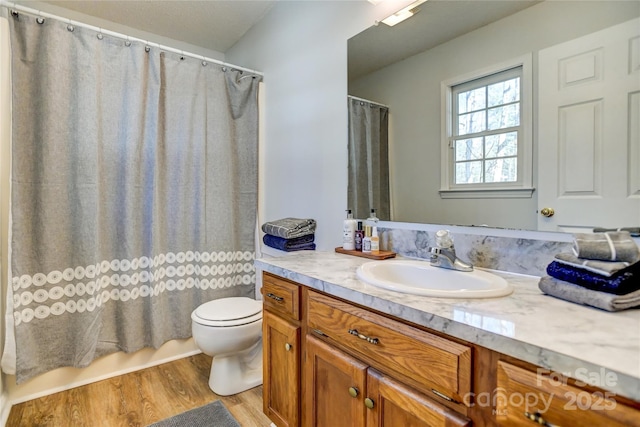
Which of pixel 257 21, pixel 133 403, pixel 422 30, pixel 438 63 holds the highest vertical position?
pixel 257 21

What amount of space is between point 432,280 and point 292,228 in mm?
902

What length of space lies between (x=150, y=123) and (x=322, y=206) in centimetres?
125

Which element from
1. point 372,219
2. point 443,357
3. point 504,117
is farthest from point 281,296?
point 504,117

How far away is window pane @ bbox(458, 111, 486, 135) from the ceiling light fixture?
55 cm

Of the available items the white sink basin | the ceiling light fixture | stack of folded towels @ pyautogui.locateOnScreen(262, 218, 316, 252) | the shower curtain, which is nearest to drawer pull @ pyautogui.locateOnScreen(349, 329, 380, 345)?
the white sink basin

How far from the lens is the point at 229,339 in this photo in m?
1.76

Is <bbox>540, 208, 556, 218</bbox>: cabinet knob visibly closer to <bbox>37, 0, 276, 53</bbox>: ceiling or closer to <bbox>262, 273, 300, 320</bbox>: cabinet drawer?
<bbox>262, 273, 300, 320</bbox>: cabinet drawer

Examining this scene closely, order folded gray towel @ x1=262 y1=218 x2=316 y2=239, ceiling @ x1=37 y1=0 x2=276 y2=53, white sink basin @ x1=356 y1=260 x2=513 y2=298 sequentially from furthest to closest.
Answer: ceiling @ x1=37 y1=0 x2=276 y2=53, folded gray towel @ x1=262 y1=218 x2=316 y2=239, white sink basin @ x1=356 y1=260 x2=513 y2=298

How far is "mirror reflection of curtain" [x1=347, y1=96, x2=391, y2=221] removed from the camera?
5.24 ft

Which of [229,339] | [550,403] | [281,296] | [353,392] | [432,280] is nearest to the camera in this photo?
[550,403]

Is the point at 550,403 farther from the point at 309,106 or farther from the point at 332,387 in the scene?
the point at 309,106

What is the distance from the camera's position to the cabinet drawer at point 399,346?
737mm

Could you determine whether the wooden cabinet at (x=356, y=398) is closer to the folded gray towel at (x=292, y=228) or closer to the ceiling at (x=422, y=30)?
the folded gray towel at (x=292, y=228)

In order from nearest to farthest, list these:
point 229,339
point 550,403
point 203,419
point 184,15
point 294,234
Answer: point 550,403, point 203,419, point 229,339, point 294,234, point 184,15
